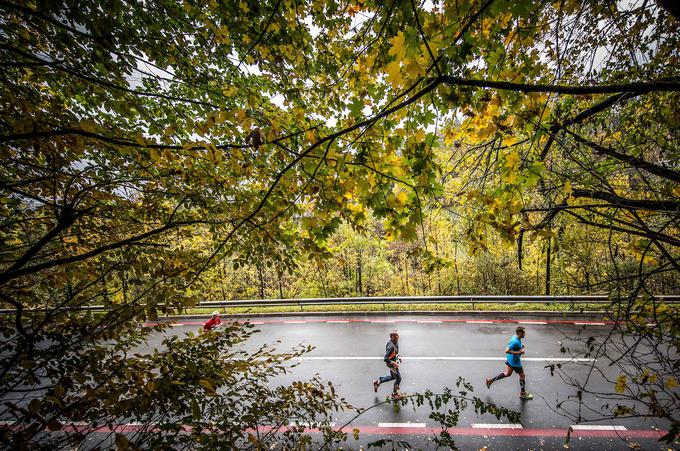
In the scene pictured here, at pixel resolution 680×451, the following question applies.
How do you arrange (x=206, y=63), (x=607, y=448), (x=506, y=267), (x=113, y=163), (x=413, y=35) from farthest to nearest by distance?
(x=506, y=267), (x=607, y=448), (x=206, y=63), (x=113, y=163), (x=413, y=35)

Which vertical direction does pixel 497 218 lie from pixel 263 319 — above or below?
above

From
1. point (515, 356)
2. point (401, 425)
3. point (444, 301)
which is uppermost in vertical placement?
point (515, 356)

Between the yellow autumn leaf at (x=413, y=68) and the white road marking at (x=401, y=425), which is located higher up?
the yellow autumn leaf at (x=413, y=68)

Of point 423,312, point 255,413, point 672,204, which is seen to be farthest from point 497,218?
point 423,312

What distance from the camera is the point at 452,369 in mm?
6949

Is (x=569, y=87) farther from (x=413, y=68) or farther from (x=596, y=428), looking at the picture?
(x=596, y=428)

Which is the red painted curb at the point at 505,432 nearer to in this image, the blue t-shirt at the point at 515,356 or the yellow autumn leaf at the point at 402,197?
the blue t-shirt at the point at 515,356

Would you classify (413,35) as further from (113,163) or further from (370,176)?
(113,163)

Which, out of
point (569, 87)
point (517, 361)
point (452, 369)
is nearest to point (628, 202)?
point (569, 87)

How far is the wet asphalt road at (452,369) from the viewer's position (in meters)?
4.76

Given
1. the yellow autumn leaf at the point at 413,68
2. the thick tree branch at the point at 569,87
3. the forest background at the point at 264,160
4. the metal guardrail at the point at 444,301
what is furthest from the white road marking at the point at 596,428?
the yellow autumn leaf at the point at 413,68

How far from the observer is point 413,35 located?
1.57 metres

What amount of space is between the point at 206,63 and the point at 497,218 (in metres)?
3.92

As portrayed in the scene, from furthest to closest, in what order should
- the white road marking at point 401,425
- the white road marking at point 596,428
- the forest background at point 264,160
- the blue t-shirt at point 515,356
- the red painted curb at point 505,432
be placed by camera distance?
the blue t-shirt at point 515,356
the white road marking at point 401,425
the white road marking at point 596,428
the red painted curb at point 505,432
the forest background at point 264,160
